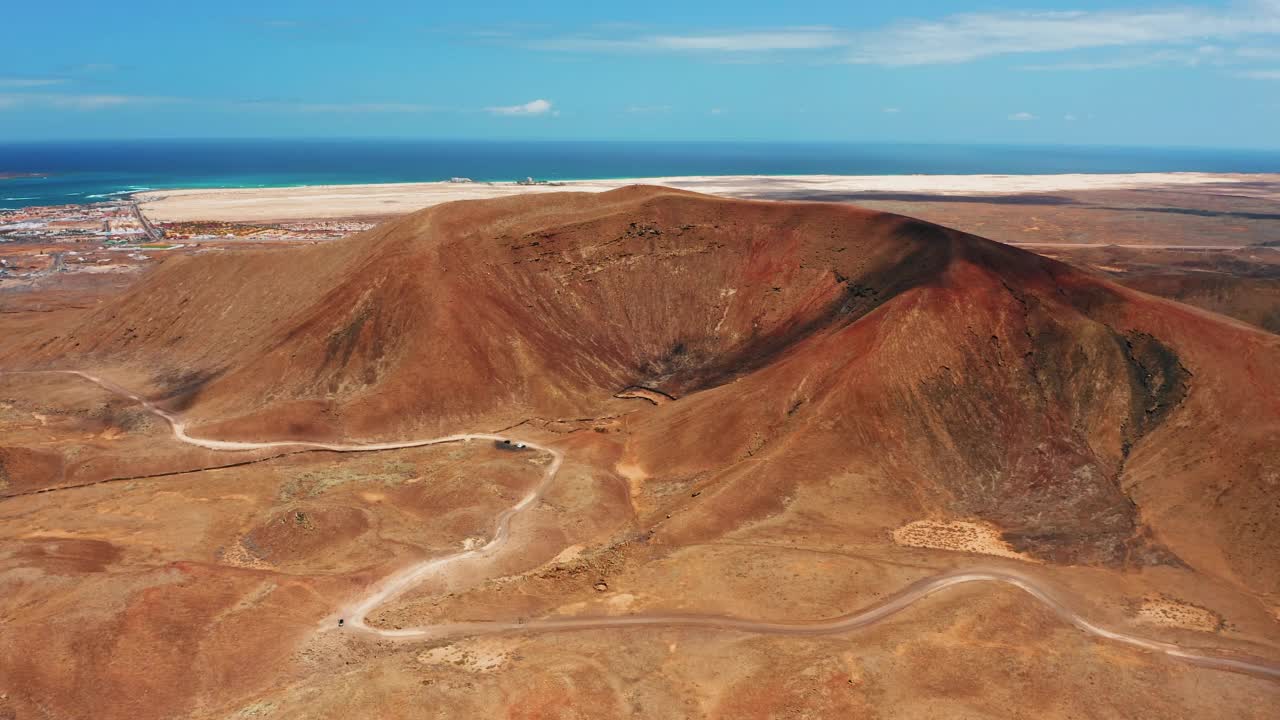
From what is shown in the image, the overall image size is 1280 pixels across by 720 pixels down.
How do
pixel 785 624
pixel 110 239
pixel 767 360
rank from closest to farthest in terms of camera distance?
pixel 785 624, pixel 767 360, pixel 110 239

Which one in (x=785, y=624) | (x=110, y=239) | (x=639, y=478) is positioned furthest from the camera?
(x=110, y=239)

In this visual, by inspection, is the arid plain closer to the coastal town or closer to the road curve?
the road curve

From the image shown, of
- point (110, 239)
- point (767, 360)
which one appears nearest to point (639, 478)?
point (767, 360)

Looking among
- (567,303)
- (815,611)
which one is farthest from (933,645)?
(567,303)

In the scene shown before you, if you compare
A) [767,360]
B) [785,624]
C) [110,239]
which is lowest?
[785,624]

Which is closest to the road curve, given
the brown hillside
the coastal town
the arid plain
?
the arid plain

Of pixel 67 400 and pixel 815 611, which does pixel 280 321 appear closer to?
pixel 67 400

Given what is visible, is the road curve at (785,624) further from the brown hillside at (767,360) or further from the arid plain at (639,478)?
the brown hillside at (767,360)

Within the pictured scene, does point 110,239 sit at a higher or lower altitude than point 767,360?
higher

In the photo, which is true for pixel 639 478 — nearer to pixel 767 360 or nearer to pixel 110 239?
pixel 767 360

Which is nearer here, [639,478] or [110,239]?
[639,478]
